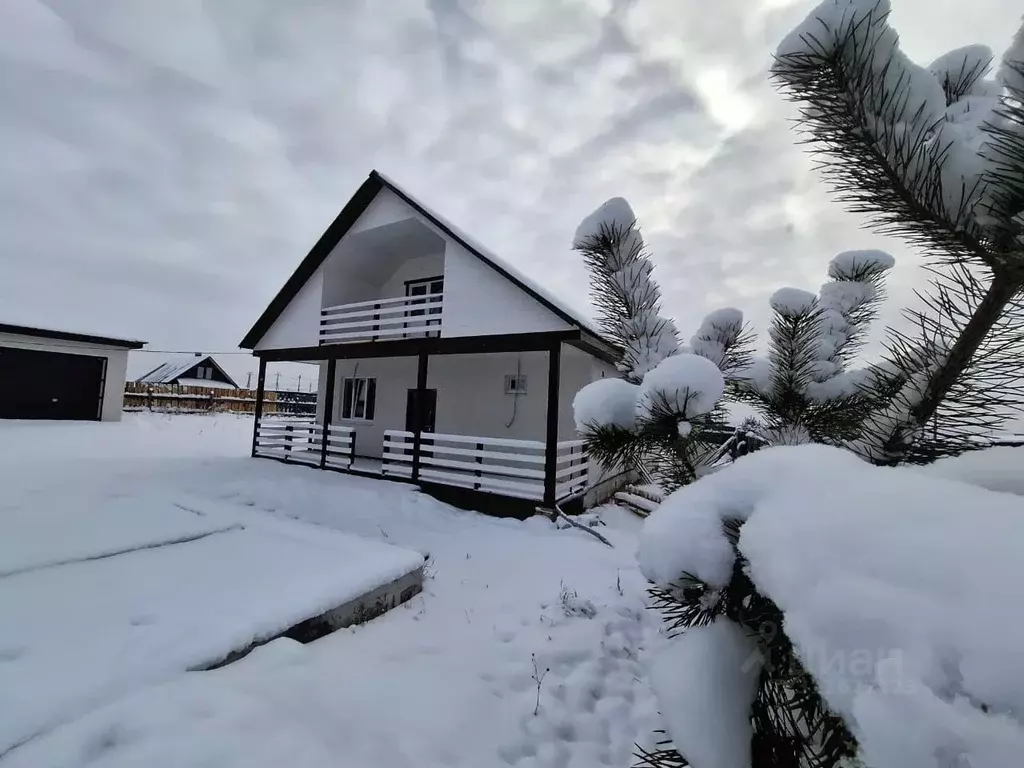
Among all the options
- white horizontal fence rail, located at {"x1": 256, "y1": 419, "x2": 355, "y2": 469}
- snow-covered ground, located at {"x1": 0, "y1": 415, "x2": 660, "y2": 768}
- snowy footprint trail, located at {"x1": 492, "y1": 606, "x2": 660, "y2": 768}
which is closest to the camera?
snow-covered ground, located at {"x1": 0, "y1": 415, "x2": 660, "y2": 768}

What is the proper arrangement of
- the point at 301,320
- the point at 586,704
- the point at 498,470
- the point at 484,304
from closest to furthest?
the point at 586,704 → the point at 498,470 → the point at 484,304 → the point at 301,320

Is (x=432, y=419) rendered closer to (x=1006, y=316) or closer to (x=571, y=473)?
(x=571, y=473)

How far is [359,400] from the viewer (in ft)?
43.1

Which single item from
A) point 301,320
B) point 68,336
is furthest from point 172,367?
point 301,320

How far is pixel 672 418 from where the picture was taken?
4.02ft

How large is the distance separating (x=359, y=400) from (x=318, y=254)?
4.48m

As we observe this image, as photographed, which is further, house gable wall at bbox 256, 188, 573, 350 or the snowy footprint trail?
house gable wall at bbox 256, 188, 573, 350

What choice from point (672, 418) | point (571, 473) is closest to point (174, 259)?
point (571, 473)

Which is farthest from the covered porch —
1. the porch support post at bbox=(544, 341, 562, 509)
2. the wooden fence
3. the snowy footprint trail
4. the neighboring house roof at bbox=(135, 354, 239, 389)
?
the neighboring house roof at bbox=(135, 354, 239, 389)

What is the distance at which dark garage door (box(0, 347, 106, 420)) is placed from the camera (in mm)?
15227

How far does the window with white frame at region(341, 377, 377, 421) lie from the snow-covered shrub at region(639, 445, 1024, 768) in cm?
1279

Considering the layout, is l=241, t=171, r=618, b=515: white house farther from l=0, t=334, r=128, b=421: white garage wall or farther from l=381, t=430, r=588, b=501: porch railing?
l=0, t=334, r=128, b=421: white garage wall

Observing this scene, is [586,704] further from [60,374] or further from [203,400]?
[203,400]

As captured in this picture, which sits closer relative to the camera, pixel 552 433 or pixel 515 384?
pixel 552 433
